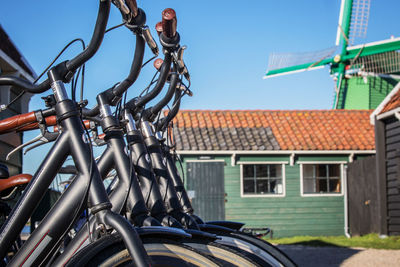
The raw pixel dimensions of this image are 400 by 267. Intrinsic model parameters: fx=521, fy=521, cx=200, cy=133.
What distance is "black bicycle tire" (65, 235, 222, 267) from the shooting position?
1.83 m

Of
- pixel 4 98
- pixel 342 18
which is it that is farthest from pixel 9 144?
pixel 342 18

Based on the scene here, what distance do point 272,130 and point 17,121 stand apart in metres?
13.1

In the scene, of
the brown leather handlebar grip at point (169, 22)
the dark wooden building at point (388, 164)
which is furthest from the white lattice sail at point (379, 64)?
the brown leather handlebar grip at point (169, 22)

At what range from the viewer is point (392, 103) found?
11695 mm

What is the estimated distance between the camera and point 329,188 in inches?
603

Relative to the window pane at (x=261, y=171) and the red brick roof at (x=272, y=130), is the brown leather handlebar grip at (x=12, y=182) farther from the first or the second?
the window pane at (x=261, y=171)

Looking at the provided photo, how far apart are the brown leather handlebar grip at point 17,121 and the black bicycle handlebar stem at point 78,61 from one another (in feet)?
0.98

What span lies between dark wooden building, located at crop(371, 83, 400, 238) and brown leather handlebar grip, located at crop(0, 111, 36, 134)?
990cm

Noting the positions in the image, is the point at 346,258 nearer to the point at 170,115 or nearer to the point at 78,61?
the point at 170,115

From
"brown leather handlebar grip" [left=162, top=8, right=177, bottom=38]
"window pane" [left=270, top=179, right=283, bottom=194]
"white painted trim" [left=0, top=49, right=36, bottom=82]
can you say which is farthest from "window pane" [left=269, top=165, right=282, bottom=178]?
"brown leather handlebar grip" [left=162, top=8, right=177, bottom=38]

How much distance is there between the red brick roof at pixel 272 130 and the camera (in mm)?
14445

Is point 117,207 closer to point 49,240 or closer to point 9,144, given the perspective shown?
point 49,240

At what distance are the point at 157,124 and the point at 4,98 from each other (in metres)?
4.17

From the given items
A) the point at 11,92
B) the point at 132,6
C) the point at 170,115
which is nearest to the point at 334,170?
the point at 11,92
